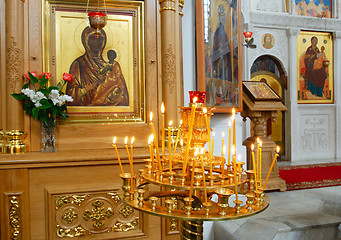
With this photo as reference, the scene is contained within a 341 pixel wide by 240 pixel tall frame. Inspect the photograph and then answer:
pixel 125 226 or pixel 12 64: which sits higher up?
pixel 12 64

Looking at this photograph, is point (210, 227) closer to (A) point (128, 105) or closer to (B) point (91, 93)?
(A) point (128, 105)

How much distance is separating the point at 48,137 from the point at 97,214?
0.74 metres

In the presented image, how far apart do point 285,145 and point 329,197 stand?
4219 millimetres

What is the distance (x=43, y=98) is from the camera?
7.77ft

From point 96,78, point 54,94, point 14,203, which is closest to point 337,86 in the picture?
point 96,78

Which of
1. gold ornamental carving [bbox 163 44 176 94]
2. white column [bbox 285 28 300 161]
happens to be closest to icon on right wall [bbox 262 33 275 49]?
white column [bbox 285 28 300 161]

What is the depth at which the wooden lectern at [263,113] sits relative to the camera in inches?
166

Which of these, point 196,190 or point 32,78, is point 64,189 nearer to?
point 32,78

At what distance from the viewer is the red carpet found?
4664mm

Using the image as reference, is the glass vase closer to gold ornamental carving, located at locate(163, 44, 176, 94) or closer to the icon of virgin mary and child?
the icon of virgin mary and child

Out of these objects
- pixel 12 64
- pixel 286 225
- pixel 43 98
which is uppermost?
pixel 12 64

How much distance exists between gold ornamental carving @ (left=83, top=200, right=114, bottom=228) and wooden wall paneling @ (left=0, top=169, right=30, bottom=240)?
426mm

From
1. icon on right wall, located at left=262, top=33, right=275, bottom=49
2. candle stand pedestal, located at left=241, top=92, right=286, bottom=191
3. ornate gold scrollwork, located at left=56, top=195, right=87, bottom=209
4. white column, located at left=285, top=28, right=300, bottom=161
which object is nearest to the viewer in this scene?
ornate gold scrollwork, located at left=56, top=195, right=87, bottom=209

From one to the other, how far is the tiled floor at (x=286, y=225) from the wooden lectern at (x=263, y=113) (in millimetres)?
872
